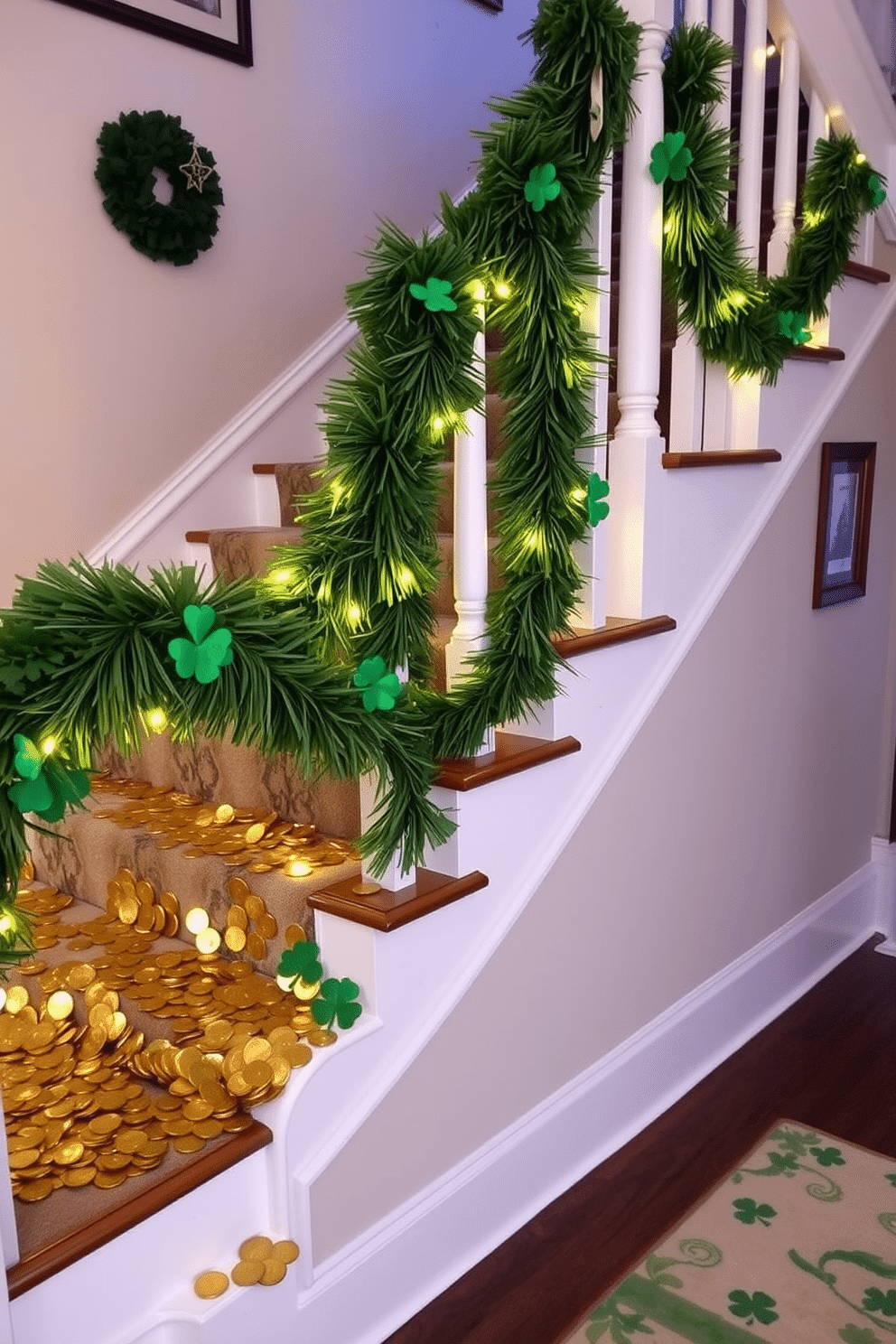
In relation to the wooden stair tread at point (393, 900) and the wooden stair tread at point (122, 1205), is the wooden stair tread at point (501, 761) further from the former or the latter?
the wooden stair tread at point (122, 1205)

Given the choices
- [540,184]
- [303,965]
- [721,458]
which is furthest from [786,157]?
[303,965]

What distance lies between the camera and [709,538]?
82.4 inches

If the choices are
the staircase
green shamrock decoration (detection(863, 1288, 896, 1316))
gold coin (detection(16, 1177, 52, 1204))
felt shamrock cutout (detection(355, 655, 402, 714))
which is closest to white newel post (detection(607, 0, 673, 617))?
the staircase

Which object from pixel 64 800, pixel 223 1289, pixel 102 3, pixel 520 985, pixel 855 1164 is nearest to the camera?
pixel 64 800

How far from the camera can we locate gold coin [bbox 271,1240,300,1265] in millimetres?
1412

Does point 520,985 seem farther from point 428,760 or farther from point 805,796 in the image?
point 805,796

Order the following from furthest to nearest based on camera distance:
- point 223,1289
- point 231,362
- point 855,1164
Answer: point 231,362 < point 855,1164 < point 223,1289

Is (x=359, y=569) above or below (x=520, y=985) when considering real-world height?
above

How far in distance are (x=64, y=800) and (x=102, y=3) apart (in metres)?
1.76

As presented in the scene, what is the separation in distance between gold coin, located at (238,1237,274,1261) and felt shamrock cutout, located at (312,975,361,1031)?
0.27 metres

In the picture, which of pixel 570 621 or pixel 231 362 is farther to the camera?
pixel 231 362

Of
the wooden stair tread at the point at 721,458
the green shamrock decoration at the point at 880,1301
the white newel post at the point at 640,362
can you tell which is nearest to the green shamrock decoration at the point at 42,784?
the white newel post at the point at 640,362

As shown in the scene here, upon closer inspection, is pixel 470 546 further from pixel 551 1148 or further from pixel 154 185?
pixel 154 185

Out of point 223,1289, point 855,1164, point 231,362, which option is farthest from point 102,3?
point 855,1164
